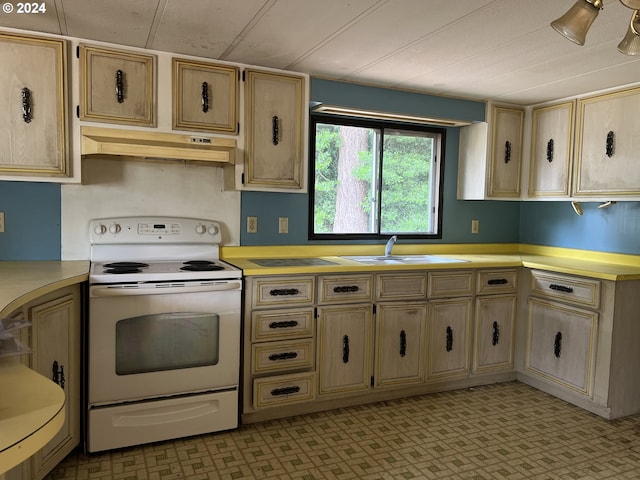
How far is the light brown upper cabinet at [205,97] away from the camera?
2801mm

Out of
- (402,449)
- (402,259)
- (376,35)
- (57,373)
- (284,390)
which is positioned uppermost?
(376,35)

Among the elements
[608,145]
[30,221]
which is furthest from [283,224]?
[608,145]

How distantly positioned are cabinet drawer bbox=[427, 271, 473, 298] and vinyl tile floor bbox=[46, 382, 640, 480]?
70 cm

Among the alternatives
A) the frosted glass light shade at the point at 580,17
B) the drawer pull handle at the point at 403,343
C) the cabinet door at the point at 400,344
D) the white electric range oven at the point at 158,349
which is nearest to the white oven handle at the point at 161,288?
the white electric range oven at the point at 158,349

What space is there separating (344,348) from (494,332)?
1169 mm

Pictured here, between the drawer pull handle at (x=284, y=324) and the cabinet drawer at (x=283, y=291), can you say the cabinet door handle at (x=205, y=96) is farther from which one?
the drawer pull handle at (x=284, y=324)

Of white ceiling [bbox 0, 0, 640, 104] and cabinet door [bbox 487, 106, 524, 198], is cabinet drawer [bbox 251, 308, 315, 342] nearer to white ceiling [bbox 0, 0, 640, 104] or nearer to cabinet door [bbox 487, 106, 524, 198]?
white ceiling [bbox 0, 0, 640, 104]

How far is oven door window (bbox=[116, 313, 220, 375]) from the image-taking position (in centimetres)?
248

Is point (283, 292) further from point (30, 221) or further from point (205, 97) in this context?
point (30, 221)

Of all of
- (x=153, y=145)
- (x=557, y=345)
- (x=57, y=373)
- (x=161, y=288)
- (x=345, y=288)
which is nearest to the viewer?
(x=57, y=373)

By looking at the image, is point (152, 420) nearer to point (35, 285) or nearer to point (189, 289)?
point (189, 289)

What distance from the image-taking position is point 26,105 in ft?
8.20

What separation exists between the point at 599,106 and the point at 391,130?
4.53 feet

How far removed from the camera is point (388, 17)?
219 centimetres
